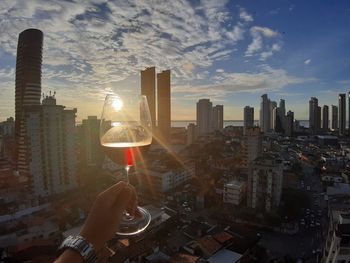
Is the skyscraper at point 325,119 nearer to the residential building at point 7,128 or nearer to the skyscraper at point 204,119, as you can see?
the skyscraper at point 204,119

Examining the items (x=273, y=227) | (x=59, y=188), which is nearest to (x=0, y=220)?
(x=59, y=188)

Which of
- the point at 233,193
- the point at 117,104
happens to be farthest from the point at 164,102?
the point at 117,104

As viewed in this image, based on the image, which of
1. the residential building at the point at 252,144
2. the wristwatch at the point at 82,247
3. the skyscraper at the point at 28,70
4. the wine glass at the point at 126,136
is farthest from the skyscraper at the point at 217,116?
the wristwatch at the point at 82,247

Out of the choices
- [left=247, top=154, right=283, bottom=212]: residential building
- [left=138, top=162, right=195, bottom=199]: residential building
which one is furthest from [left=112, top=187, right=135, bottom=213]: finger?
[left=138, top=162, right=195, bottom=199]: residential building

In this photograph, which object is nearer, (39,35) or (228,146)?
(39,35)

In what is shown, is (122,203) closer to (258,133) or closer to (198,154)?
(258,133)

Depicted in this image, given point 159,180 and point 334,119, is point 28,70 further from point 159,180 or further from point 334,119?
→ point 334,119
